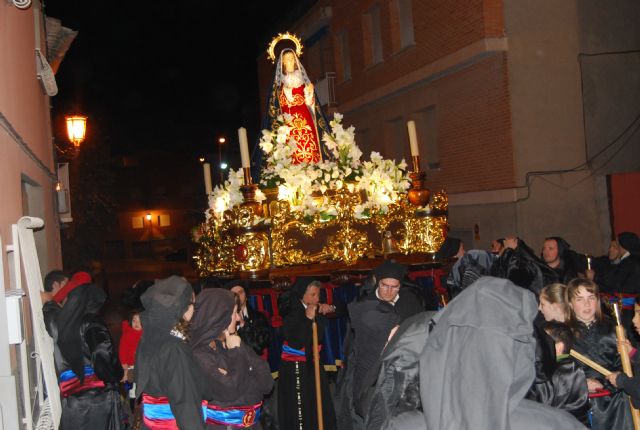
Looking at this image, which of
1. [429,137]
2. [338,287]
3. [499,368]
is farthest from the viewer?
[429,137]

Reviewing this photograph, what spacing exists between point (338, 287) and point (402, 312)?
6.64 feet

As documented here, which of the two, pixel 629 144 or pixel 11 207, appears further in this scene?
pixel 629 144

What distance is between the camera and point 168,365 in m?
4.38

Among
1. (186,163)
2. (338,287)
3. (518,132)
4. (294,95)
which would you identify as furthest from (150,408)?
(186,163)

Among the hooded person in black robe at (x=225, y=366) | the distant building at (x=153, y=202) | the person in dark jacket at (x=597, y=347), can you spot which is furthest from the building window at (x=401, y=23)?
the distant building at (x=153, y=202)

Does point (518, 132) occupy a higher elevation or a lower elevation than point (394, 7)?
lower

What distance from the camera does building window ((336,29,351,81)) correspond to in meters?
21.2

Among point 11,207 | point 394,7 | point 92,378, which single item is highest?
point 394,7

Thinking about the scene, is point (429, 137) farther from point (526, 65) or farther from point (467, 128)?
point (526, 65)

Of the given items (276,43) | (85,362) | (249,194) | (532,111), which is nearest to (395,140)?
(532,111)

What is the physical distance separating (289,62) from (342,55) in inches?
487

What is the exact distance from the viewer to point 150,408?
4.57 metres

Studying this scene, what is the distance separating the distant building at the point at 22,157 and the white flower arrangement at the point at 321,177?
2.27m

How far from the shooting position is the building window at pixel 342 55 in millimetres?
21219
